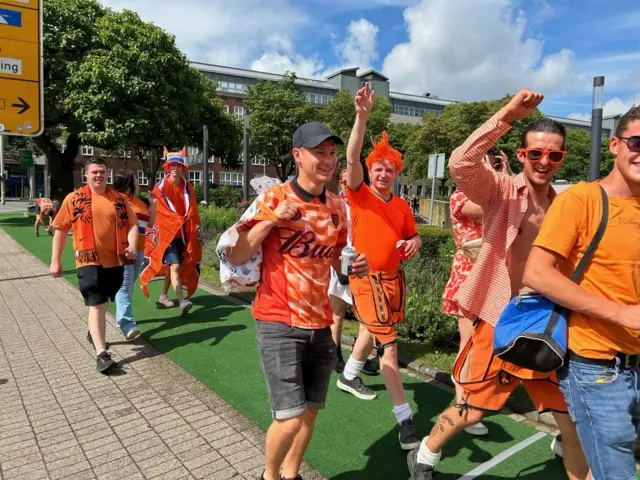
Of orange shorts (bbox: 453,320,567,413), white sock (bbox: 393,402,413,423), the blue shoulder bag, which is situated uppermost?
the blue shoulder bag

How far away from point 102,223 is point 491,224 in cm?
379

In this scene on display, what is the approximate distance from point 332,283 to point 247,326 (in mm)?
2617

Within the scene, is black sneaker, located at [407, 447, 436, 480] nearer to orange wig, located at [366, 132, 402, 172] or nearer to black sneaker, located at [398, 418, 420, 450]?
black sneaker, located at [398, 418, 420, 450]

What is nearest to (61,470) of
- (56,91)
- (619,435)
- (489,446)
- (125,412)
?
(125,412)

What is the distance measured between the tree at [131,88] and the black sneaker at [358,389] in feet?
59.7

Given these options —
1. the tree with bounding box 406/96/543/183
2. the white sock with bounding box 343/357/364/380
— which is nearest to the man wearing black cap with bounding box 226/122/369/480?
the white sock with bounding box 343/357/364/380

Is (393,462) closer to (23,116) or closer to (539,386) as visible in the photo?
(539,386)

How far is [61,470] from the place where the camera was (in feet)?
9.68

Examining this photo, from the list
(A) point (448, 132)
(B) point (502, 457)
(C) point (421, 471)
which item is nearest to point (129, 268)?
(C) point (421, 471)

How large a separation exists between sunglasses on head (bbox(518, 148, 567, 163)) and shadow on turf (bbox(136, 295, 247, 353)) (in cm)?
414

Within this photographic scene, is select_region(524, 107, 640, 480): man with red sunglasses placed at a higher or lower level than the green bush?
higher

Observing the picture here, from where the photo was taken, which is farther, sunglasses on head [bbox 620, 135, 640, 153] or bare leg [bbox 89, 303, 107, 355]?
bare leg [bbox 89, 303, 107, 355]

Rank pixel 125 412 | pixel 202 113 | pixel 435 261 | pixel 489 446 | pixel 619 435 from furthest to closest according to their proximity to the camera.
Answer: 1. pixel 202 113
2. pixel 435 261
3. pixel 125 412
4. pixel 489 446
5. pixel 619 435

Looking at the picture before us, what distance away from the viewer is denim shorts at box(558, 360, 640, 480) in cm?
174
